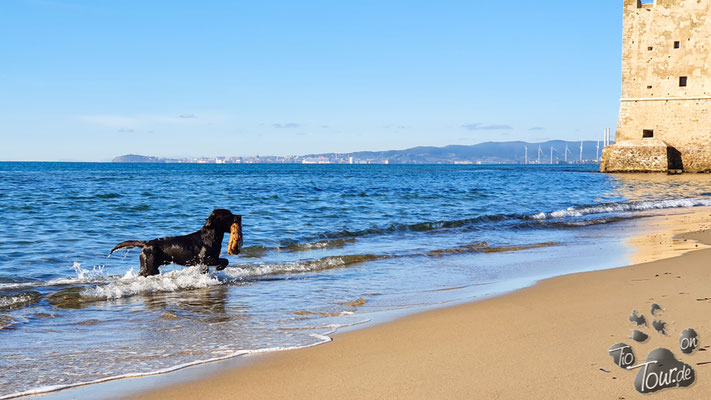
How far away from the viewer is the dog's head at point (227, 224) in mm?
7484

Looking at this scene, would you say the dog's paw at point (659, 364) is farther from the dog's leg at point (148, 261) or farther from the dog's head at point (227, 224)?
the dog's leg at point (148, 261)

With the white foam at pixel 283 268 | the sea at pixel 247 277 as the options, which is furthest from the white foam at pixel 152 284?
the white foam at pixel 283 268

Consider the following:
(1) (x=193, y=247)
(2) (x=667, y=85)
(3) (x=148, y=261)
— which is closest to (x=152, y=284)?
(3) (x=148, y=261)

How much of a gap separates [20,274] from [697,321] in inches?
306

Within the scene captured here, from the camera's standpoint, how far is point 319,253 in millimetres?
10469

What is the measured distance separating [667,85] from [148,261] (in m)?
43.2

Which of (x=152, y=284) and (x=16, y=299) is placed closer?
(x=16, y=299)

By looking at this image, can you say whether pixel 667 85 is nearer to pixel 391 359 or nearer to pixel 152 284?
pixel 152 284

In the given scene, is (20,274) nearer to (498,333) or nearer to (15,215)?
(498,333)

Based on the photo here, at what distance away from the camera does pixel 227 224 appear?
7.56 meters

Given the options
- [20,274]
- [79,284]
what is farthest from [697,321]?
[20,274]

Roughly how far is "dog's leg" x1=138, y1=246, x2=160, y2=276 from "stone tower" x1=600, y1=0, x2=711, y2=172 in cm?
4139

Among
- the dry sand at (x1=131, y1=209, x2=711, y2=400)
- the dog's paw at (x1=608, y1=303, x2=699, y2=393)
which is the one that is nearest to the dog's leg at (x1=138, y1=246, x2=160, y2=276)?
the dry sand at (x1=131, y1=209, x2=711, y2=400)

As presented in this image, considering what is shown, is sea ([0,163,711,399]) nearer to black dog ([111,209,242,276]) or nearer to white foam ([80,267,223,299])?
white foam ([80,267,223,299])
